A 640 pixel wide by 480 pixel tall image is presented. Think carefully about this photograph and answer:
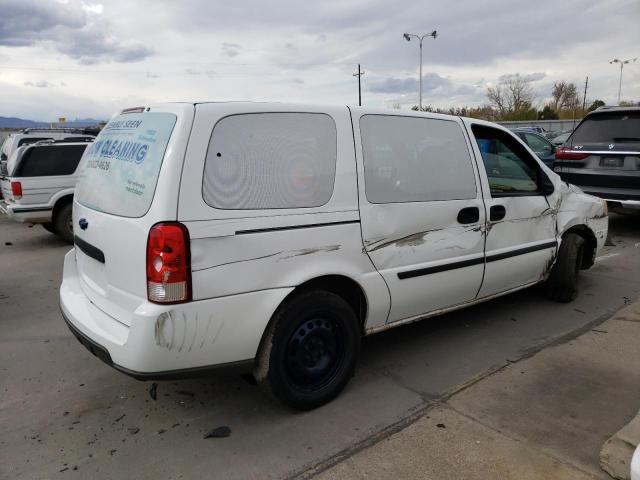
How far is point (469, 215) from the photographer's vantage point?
3891mm

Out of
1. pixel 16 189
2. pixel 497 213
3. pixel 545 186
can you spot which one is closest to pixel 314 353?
pixel 497 213

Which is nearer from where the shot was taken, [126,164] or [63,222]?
[126,164]

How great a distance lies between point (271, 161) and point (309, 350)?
1.16 meters

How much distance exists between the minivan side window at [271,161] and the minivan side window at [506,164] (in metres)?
1.56

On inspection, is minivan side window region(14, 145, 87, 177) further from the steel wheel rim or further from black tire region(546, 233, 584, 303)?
black tire region(546, 233, 584, 303)

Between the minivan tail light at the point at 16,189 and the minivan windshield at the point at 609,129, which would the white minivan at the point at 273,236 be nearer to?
the minivan windshield at the point at 609,129

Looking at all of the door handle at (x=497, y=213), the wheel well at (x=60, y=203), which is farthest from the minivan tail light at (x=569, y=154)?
the wheel well at (x=60, y=203)

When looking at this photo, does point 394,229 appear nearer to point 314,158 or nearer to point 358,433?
point 314,158

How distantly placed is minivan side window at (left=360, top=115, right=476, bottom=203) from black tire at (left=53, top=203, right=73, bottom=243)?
714 cm

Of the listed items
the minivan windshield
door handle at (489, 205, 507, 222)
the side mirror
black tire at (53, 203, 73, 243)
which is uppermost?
the minivan windshield

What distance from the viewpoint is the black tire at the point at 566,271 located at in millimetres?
4988

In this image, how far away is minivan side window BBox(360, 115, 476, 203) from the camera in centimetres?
339

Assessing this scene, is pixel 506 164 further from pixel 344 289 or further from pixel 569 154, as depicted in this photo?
pixel 569 154

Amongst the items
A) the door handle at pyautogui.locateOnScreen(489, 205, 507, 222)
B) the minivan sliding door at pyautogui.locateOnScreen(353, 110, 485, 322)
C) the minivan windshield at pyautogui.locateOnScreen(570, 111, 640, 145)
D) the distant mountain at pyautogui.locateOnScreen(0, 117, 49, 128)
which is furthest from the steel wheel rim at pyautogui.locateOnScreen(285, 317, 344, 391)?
the distant mountain at pyautogui.locateOnScreen(0, 117, 49, 128)
